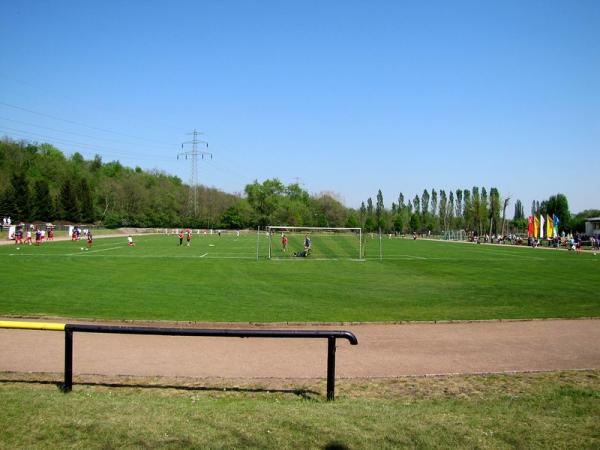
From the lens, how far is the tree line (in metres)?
98.4

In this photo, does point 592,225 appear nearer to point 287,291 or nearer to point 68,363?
point 287,291

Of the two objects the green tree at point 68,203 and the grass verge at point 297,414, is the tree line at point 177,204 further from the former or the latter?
the grass verge at point 297,414

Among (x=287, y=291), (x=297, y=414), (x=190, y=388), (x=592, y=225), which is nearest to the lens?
(x=297, y=414)

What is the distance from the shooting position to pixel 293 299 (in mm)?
17328

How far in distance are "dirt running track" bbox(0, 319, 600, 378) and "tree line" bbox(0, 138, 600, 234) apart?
246ft

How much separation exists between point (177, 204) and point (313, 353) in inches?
4877

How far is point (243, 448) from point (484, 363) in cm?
586

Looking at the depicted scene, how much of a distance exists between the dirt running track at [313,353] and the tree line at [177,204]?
74.9m

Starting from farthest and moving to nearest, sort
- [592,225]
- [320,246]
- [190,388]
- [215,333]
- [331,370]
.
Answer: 1. [592,225]
2. [320,246]
3. [190,388]
4. [331,370]
5. [215,333]

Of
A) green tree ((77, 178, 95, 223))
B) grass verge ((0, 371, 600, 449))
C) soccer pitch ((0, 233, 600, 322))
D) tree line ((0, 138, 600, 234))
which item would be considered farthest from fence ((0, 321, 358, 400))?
green tree ((77, 178, 95, 223))

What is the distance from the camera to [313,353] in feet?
32.1

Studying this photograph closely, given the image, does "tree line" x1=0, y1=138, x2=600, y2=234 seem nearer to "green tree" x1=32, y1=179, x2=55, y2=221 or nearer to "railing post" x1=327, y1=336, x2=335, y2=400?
"green tree" x1=32, y1=179, x2=55, y2=221

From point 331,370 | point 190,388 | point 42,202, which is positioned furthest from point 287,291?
point 42,202

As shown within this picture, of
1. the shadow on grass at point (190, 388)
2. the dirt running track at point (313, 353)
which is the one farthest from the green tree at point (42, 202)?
the shadow on grass at point (190, 388)
